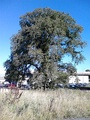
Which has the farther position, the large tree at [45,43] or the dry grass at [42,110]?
the large tree at [45,43]

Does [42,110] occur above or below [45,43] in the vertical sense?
below

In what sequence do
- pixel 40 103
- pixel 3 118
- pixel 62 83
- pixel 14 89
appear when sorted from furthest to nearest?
pixel 62 83, pixel 40 103, pixel 14 89, pixel 3 118

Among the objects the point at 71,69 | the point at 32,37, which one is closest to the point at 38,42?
the point at 32,37

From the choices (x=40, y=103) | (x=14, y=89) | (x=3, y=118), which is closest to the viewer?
(x=3, y=118)

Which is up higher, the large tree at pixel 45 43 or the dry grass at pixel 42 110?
the large tree at pixel 45 43

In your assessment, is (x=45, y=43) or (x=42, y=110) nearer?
(x=42, y=110)

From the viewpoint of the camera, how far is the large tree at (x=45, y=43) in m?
46.3

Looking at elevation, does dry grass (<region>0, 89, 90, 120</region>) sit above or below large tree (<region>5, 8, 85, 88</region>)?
below

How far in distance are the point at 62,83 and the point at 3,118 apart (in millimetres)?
40760

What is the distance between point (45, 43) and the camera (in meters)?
48.3

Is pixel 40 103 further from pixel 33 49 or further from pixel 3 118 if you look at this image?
pixel 33 49

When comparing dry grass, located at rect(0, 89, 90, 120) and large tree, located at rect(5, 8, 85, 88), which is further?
large tree, located at rect(5, 8, 85, 88)

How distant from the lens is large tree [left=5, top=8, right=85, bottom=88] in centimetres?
4634

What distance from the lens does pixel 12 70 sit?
50594 mm
